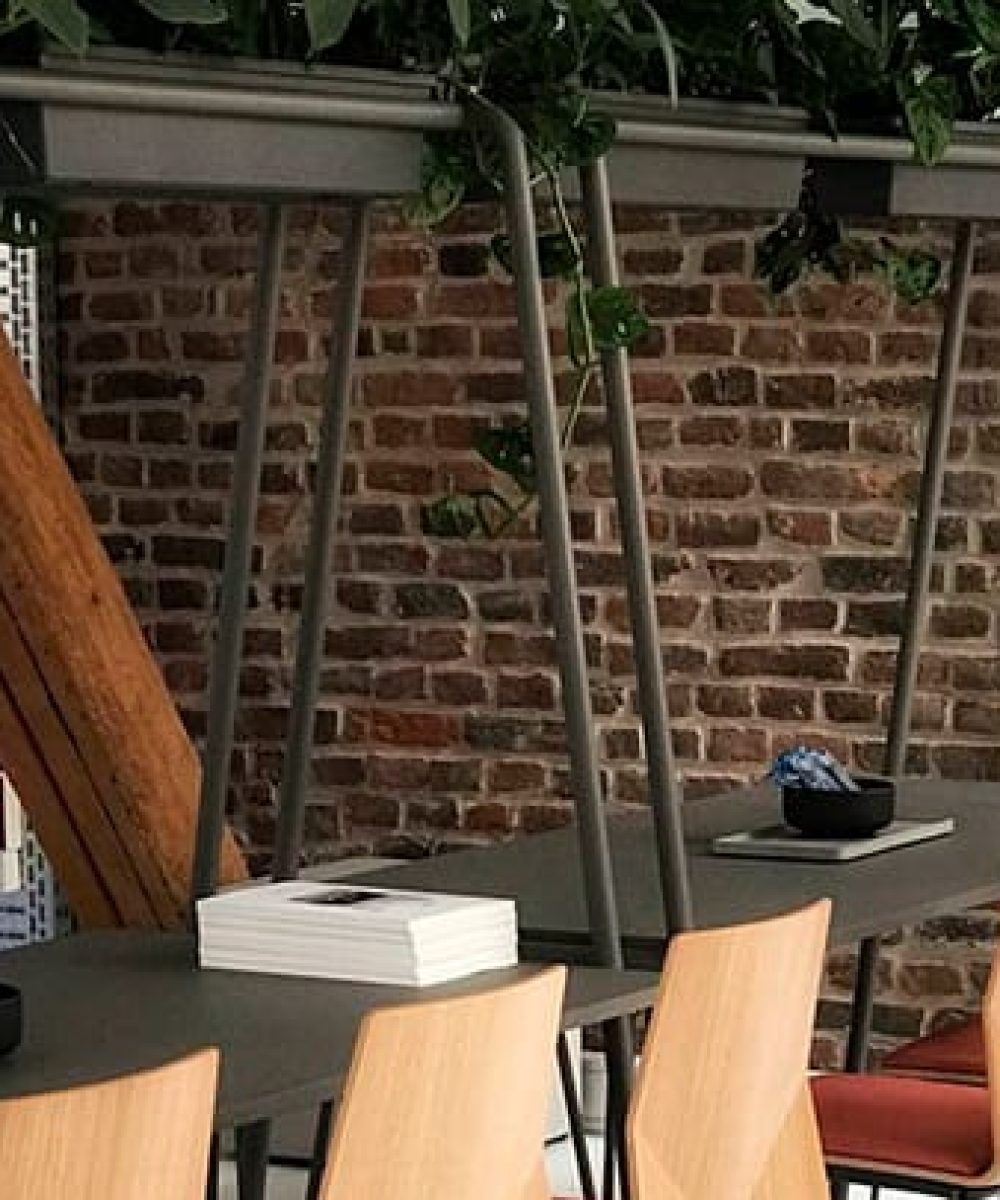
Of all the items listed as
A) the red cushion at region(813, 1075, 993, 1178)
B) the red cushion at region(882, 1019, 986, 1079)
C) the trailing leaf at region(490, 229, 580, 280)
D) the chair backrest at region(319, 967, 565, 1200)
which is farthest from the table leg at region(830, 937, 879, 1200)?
the chair backrest at region(319, 967, 565, 1200)

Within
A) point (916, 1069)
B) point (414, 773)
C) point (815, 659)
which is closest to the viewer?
point (916, 1069)

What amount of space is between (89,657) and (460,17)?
299 centimetres

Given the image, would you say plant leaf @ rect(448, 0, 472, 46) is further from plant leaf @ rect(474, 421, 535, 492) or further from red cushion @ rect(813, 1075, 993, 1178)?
red cushion @ rect(813, 1075, 993, 1178)

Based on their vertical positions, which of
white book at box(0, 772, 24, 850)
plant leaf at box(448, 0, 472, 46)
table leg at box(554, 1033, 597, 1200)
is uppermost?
plant leaf at box(448, 0, 472, 46)

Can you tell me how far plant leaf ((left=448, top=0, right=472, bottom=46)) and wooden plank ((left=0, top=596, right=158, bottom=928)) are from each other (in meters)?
2.90

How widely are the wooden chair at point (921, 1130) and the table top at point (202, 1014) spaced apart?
0.81m

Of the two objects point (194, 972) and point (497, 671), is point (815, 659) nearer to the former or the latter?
point (497, 671)

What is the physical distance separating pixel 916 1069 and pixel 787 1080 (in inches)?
43.4

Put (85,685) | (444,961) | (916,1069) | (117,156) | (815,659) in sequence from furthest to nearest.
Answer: (815,659), (85,685), (916,1069), (444,961), (117,156)

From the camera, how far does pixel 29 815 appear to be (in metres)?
6.67

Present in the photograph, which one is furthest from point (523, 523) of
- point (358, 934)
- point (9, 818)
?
point (358, 934)

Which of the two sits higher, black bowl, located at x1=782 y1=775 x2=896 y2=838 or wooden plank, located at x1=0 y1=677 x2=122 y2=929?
black bowl, located at x1=782 y1=775 x2=896 y2=838

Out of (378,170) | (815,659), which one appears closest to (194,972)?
(378,170)

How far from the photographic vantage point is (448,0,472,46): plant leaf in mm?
3578
